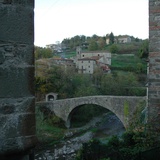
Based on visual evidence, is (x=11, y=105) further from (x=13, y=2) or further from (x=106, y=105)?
(x=106, y=105)

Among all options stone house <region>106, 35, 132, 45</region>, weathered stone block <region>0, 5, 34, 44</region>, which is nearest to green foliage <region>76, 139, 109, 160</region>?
weathered stone block <region>0, 5, 34, 44</region>

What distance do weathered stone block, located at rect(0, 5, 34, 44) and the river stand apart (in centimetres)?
1319

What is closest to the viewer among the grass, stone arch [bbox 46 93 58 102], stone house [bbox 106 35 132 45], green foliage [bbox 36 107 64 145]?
green foliage [bbox 36 107 64 145]

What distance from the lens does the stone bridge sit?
60.5 feet

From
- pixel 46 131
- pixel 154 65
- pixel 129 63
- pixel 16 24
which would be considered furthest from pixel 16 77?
pixel 129 63

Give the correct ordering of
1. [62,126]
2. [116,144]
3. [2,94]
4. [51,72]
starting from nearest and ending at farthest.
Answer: [2,94] → [116,144] → [62,126] → [51,72]

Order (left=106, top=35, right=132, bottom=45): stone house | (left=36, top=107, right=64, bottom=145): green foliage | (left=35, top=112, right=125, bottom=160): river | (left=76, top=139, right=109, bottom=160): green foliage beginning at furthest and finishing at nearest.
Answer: (left=106, top=35, right=132, bottom=45): stone house → (left=36, top=107, right=64, bottom=145): green foliage → (left=35, top=112, right=125, bottom=160): river → (left=76, top=139, right=109, bottom=160): green foliage

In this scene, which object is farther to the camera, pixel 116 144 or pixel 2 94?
pixel 116 144

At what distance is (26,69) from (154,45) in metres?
4.11

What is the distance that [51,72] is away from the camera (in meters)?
26.6

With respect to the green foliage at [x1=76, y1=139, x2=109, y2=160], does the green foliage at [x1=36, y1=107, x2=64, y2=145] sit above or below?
below

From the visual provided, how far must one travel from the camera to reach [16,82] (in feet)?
4.43

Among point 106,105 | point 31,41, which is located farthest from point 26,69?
point 106,105

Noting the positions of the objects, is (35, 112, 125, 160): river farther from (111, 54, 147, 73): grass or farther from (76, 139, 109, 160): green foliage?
(111, 54, 147, 73): grass
